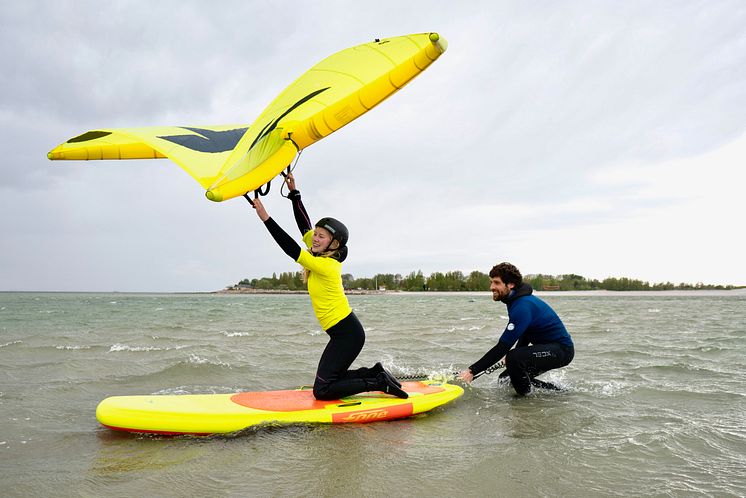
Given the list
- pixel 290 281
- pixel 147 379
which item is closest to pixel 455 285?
pixel 290 281

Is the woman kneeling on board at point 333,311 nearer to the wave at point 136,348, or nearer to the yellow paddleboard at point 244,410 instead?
the yellow paddleboard at point 244,410

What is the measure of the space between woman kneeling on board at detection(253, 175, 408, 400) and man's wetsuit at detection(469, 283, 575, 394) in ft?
5.09

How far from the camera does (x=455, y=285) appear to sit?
91.1 meters

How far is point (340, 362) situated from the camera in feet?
17.9

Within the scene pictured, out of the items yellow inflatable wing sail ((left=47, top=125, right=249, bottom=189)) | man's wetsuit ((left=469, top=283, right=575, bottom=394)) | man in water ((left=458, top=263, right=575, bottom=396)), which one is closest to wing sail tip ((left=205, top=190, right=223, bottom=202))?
yellow inflatable wing sail ((left=47, top=125, right=249, bottom=189))

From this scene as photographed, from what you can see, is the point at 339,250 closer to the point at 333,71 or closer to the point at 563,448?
the point at 333,71

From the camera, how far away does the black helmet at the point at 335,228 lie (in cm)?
512

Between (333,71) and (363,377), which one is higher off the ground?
(333,71)

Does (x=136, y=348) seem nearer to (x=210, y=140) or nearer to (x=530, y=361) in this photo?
(x=210, y=140)

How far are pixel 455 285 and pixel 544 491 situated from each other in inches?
3497

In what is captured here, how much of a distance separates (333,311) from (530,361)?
267cm

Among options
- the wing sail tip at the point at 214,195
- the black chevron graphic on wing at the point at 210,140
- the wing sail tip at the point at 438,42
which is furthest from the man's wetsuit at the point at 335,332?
the wing sail tip at the point at 438,42

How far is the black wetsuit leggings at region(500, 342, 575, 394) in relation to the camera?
6.30m

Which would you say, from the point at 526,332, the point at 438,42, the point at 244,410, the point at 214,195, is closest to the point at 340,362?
the point at 244,410
